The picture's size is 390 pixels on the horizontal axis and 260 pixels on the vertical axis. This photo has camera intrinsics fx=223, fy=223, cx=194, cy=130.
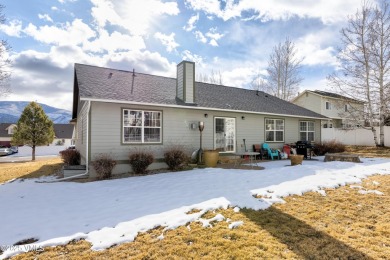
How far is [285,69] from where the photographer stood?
2852 centimetres

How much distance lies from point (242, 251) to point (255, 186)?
3601 mm

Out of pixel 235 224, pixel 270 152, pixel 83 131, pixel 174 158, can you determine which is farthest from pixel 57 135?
pixel 235 224

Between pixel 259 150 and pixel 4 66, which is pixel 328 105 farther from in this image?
pixel 4 66

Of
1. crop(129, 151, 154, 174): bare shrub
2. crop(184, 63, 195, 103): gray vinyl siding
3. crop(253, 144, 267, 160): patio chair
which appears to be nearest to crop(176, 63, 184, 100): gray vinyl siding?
crop(184, 63, 195, 103): gray vinyl siding

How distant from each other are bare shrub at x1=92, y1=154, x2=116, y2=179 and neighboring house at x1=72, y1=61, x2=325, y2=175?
1.54ft

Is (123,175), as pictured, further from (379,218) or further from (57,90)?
(57,90)

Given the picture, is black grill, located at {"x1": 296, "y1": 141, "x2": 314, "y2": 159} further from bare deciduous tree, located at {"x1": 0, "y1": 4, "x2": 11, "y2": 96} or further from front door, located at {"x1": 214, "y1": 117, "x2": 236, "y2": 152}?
bare deciduous tree, located at {"x1": 0, "y1": 4, "x2": 11, "y2": 96}

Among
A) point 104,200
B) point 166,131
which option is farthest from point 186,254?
point 166,131

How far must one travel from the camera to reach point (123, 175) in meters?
8.94

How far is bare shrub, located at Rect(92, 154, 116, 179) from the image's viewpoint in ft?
27.3

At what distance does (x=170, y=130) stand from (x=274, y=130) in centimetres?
731

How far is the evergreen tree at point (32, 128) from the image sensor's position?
85.5 ft

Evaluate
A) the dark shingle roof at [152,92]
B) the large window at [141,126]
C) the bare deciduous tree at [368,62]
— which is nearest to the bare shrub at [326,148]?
the dark shingle roof at [152,92]

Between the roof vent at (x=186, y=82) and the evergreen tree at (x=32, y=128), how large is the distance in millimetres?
22981
